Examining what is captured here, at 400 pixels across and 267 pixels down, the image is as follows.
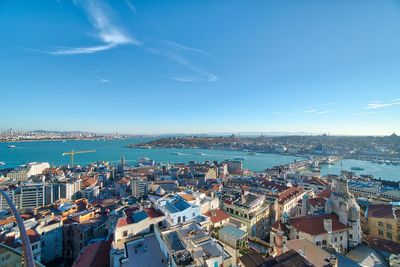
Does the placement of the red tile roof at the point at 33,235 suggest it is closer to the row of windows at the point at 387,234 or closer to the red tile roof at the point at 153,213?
the red tile roof at the point at 153,213

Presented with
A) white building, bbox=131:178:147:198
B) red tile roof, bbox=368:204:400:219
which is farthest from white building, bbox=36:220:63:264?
red tile roof, bbox=368:204:400:219

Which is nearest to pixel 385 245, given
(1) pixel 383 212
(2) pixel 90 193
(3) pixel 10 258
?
(1) pixel 383 212

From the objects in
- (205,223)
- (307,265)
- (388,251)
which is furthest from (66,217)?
(388,251)

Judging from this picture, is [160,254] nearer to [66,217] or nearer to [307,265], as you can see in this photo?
[307,265]

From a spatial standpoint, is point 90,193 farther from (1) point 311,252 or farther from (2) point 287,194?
(1) point 311,252

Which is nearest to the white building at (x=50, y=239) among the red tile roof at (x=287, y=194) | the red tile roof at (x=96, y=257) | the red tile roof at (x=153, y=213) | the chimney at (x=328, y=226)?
the red tile roof at (x=96, y=257)

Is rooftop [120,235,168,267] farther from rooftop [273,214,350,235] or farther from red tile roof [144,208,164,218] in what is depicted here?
rooftop [273,214,350,235]
